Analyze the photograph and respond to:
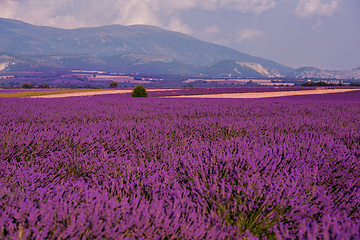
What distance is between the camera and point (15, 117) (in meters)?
5.00

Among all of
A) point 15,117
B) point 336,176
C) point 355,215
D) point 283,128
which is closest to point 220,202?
point 355,215

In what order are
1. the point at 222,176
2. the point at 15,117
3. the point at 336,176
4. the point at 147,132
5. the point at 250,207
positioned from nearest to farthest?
the point at 250,207 → the point at 222,176 → the point at 336,176 → the point at 147,132 → the point at 15,117

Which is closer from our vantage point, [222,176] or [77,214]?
[77,214]

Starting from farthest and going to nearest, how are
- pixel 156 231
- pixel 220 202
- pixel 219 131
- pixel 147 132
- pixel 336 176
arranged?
pixel 219 131
pixel 147 132
pixel 336 176
pixel 220 202
pixel 156 231

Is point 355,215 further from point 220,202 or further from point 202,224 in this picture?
point 202,224

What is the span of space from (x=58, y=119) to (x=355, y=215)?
4.84m

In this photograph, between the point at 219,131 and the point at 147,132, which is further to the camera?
the point at 219,131

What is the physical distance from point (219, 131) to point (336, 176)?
1996 millimetres

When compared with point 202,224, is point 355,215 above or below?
below

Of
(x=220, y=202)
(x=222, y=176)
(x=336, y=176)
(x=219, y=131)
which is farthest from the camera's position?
(x=219, y=131)

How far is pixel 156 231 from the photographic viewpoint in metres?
1.35

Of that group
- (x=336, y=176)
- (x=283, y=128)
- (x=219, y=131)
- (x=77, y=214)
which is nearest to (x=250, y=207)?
(x=77, y=214)

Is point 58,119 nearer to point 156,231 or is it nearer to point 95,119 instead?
point 95,119

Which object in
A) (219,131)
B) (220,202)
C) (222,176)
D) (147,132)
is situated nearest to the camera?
(220,202)
